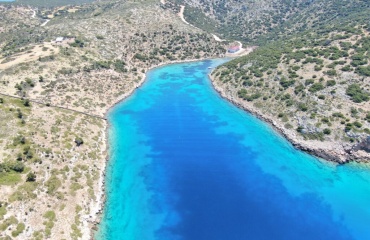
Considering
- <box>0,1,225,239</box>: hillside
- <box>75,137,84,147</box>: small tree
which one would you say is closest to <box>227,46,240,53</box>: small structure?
<box>0,1,225,239</box>: hillside

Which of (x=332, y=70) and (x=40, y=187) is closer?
(x=40, y=187)

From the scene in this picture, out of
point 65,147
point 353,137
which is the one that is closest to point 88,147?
point 65,147

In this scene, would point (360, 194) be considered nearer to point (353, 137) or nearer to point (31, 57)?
point (353, 137)

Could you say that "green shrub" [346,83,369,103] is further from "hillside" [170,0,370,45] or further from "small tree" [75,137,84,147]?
"hillside" [170,0,370,45]

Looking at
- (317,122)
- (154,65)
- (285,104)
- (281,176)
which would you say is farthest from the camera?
(154,65)

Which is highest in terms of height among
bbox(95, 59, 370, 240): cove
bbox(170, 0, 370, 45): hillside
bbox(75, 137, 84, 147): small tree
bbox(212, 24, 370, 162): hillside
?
bbox(170, 0, 370, 45): hillside

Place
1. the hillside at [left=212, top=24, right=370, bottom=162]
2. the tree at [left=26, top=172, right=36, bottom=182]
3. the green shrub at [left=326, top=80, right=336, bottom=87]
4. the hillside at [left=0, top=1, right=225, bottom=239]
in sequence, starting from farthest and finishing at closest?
the green shrub at [left=326, top=80, right=336, bottom=87] < the hillside at [left=212, top=24, right=370, bottom=162] < the tree at [left=26, top=172, right=36, bottom=182] < the hillside at [left=0, top=1, right=225, bottom=239]

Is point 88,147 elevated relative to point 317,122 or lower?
lower
